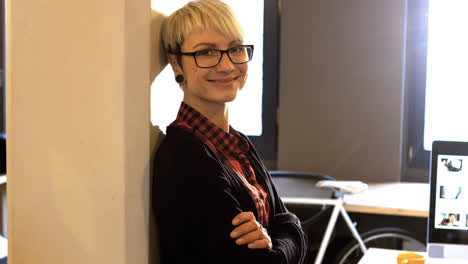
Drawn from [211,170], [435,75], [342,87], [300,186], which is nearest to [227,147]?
[211,170]

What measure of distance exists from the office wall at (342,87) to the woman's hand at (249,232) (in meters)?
2.33

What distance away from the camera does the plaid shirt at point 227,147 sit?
4.50 ft

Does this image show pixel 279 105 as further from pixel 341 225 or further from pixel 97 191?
pixel 97 191

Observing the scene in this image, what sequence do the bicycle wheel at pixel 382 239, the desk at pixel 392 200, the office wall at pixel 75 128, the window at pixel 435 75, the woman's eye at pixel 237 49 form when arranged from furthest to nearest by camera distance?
the window at pixel 435 75 → the bicycle wheel at pixel 382 239 → the desk at pixel 392 200 → the woman's eye at pixel 237 49 → the office wall at pixel 75 128

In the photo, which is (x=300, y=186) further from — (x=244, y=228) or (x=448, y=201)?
(x=244, y=228)

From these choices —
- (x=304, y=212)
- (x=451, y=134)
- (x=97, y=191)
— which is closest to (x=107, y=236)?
(x=97, y=191)

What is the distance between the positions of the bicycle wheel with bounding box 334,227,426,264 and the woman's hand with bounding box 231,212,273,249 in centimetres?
205

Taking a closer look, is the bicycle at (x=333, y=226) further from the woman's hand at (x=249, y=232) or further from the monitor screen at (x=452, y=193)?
the woman's hand at (x=249, y=232)

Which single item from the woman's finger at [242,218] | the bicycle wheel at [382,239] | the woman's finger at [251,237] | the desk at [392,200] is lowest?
the bicycle wheel at [382,239]

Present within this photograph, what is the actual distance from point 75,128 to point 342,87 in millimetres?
2558

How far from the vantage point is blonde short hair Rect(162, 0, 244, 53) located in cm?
132

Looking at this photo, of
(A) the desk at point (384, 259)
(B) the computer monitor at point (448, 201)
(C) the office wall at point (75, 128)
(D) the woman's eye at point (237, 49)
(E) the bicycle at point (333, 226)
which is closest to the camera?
(C) the office wall at point (75, 128)

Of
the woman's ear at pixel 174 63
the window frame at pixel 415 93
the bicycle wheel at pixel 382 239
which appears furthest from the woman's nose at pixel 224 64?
the window frame at pixel 415 93

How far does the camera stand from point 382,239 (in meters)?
3.45
